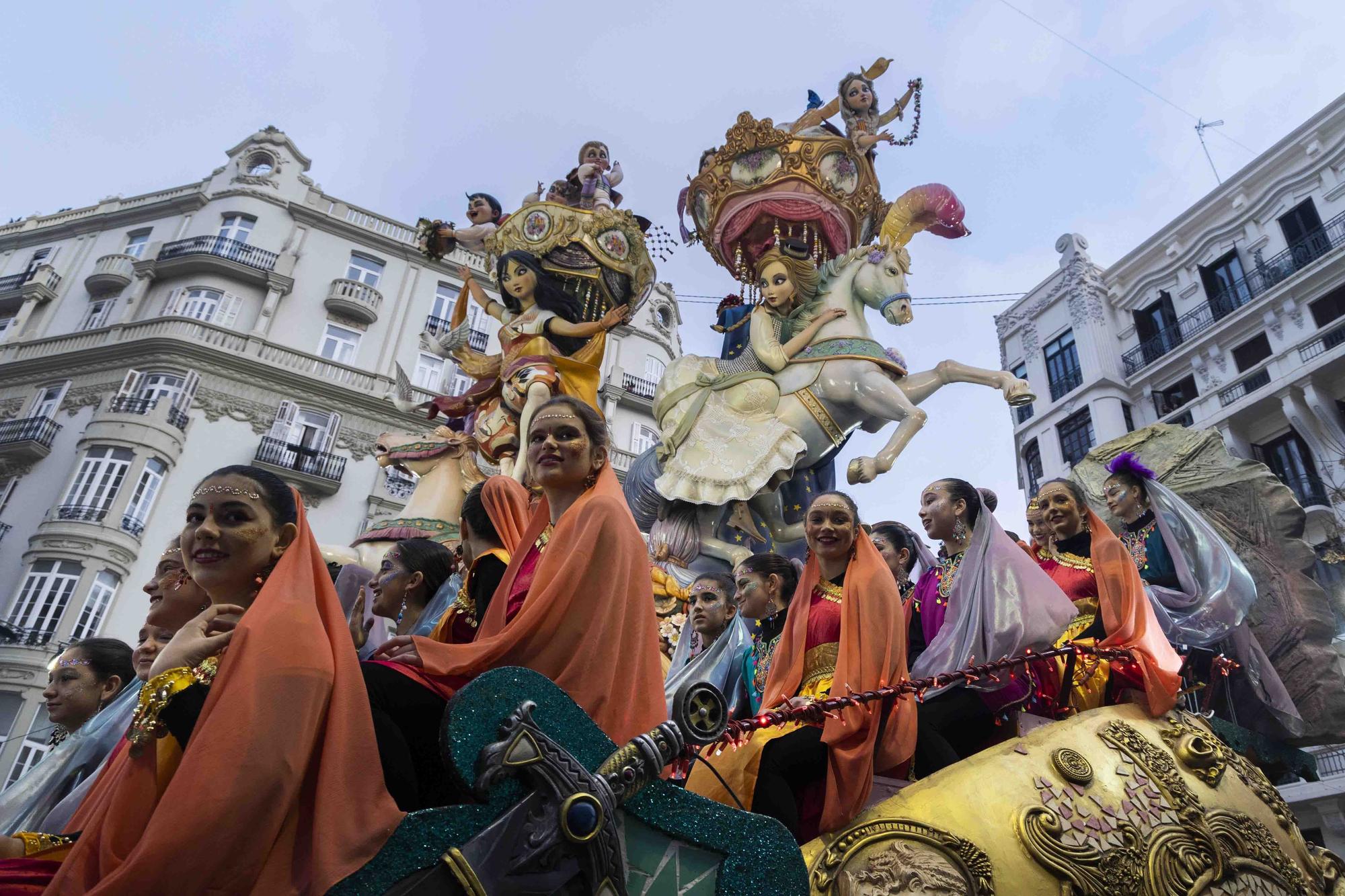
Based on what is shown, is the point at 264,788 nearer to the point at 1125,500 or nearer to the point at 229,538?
the point at 229,538

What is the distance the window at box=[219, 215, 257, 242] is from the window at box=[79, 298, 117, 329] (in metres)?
3.47

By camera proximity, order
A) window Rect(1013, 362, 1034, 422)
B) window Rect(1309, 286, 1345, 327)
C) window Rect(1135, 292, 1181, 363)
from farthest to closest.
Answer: window Rect(1013, 362, 1034, 422) < window Rect(1135, 292, 1181, 363) < window Rect(1309, 286, 1345, 327)

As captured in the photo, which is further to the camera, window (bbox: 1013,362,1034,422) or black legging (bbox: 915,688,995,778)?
window (bbox: 1013,362,1034,422)

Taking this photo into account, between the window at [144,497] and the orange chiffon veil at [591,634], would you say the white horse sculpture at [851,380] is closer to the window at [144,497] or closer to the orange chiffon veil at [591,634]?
the orange chiffon veil at [591,634]

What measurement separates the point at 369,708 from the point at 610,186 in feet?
25.9

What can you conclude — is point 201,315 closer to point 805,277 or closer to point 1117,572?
point 805,277

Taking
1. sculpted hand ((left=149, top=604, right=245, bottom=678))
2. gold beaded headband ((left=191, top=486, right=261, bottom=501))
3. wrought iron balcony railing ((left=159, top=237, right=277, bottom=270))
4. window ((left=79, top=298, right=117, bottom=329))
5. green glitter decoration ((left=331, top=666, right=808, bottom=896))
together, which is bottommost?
green glitter decoration ((left=331, top=666, right=808, bottom=896))

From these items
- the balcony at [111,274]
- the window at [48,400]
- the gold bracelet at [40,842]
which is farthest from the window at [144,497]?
the gold bracelet at [40,842]

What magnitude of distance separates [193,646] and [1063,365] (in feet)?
93.3

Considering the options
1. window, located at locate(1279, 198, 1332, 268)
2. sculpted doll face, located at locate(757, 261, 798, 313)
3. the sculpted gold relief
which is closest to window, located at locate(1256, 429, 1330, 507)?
window, located at locate(1279, 198, 1332, 268)

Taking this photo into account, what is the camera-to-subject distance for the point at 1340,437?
20.1 meters

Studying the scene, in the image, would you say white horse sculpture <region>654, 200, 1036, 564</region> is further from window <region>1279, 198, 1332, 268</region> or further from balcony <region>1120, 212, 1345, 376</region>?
window <region>1279, 198, 1332, 268</region>

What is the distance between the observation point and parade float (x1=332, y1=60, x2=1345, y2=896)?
6.73ft

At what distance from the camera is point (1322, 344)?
2097 centimetres
